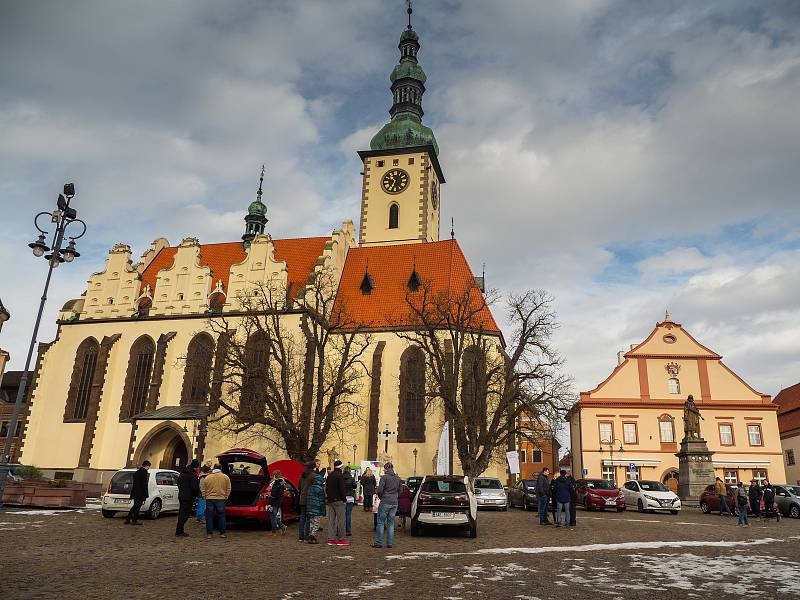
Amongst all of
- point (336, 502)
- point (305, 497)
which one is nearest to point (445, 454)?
point (305, 497)

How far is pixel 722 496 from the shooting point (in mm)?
23812

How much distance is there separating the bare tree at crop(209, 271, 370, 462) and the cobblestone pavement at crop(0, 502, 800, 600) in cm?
1405

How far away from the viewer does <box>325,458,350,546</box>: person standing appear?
13.0 m

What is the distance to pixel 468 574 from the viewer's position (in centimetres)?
896

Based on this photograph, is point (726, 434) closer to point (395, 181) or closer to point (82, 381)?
point (395, 181)

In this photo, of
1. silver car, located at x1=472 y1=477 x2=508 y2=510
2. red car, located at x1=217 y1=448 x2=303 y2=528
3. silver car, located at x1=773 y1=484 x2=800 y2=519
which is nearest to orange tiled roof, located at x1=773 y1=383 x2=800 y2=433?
silver car, located at x1=773 y1=484 x2=800 y2=519

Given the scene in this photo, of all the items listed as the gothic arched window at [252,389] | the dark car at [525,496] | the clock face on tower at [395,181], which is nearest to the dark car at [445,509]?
the dark car at [525,496]

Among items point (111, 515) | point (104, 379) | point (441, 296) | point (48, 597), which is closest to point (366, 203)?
point (441, 296)

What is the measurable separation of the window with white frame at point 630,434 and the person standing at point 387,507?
34766mm

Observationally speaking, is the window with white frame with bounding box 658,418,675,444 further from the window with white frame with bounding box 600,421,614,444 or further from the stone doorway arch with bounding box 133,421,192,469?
the stone doorway arch with bounding box 133,421,192,469

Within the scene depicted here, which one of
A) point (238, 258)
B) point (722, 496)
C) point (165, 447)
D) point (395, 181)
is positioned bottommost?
point (722, 496)

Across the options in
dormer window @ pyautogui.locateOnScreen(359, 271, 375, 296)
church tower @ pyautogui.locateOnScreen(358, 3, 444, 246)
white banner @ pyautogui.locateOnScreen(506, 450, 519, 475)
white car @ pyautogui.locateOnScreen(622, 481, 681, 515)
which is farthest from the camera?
church tower @ pyautogui.locateOnScreen(358, 3, 444, 246)

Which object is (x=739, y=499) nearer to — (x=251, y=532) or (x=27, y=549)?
(x=251, y=532)

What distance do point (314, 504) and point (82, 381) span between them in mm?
30360
